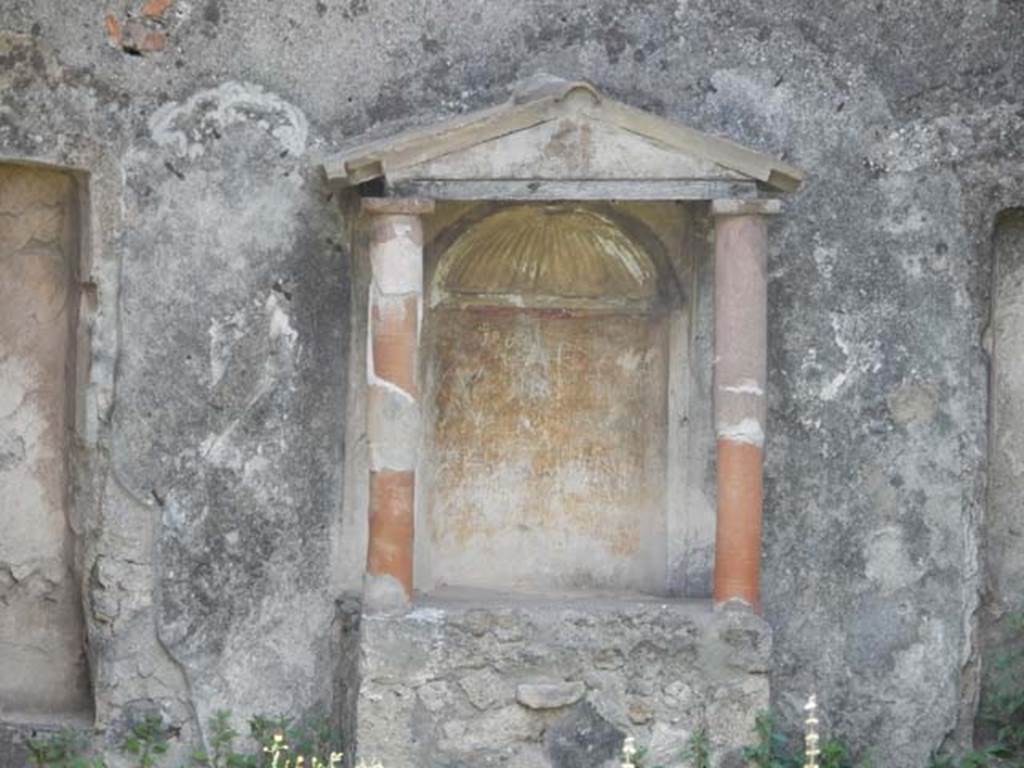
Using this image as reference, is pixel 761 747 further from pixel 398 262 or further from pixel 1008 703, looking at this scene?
pixel 398 262

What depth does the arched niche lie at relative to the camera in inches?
413

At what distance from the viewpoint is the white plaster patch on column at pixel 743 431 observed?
388 inches

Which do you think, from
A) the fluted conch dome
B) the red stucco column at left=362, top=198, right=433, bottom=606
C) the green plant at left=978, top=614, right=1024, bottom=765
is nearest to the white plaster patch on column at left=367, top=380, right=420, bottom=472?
the red stucco column at left=362, top=198, right=433, bottom=606

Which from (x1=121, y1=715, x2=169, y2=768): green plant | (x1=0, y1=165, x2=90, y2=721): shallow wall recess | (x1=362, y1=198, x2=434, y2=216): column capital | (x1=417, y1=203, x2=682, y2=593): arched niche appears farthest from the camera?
(x1=417, y1=203, x2=682, y2=593): arched niche

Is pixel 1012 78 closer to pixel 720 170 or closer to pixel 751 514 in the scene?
pixel 720 170

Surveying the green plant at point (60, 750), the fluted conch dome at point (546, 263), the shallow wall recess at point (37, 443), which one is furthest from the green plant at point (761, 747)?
the shallow wall recess at point (37, 443)

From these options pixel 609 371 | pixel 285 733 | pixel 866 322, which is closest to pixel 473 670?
pixel 285 733

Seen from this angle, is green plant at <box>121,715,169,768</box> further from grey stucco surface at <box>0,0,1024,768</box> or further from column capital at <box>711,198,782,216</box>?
column capital at <box>711,198,782,216</box>

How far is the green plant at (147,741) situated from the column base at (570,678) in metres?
0.83

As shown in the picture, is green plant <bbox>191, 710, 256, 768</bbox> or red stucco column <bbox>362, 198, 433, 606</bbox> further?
green plant <bbox>191, 710, 256, 768</bbox>

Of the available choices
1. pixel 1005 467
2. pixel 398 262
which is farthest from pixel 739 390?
pixel 1005 467

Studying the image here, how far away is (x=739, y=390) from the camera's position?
9.84 m

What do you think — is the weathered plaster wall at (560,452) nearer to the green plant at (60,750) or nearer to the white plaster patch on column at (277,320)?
the white plaster patch on column at (277,320)

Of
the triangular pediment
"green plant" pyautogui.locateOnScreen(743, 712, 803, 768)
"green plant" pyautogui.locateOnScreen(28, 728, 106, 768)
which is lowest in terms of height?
"green plant" pyautogui.locateOnScreen(28, 728, 106, 768)
